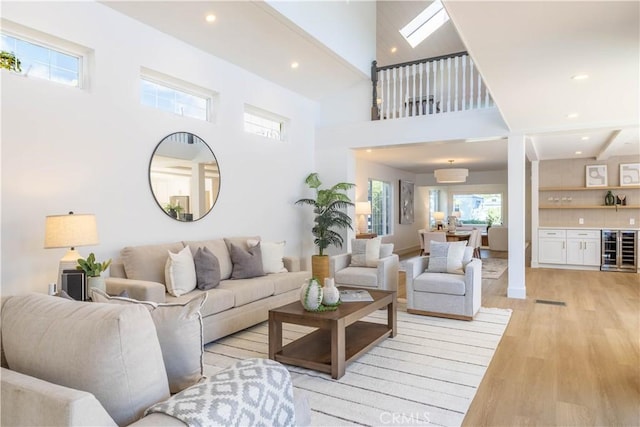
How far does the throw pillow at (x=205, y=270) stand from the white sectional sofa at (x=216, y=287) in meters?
0.07

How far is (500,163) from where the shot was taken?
1077cm

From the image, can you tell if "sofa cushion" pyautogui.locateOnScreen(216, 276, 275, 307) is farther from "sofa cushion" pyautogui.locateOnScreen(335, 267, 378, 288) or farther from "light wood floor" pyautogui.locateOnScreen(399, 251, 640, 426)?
"light wood floor" pyautogui.locateOnScreen(399, 251, 640, 426)

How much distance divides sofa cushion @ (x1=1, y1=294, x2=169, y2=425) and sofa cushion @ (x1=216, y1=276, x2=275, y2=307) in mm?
2685

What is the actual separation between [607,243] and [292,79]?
688 centimetres

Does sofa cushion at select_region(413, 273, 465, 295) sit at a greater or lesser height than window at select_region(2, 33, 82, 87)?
lesser

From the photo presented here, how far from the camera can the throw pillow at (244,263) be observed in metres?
4.62

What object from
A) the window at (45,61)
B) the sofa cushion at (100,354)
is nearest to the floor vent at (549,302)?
the sofa cushion at (100,354)

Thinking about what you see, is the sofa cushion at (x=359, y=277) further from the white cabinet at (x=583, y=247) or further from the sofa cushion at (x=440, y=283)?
the white cabinet at (x=583, y=247)

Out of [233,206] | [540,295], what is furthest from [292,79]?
[540,295]

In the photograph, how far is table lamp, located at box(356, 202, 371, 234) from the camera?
8438mm

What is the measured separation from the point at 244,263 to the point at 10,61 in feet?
9.14

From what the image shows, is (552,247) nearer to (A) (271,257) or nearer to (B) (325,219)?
(B) (325,219)

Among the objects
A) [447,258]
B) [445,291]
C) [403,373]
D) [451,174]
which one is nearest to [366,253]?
[447,258]

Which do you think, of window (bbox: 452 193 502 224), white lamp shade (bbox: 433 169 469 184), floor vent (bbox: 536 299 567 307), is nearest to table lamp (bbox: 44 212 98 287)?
floor vent (bbox: 536 299 567 307)
